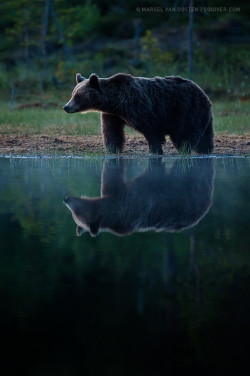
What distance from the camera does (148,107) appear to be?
39.9ft

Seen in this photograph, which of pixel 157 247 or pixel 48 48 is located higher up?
pixel 48 48

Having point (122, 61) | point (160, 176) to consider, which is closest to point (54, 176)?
point (160, 176)

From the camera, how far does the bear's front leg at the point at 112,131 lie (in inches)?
497

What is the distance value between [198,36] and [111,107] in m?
23.9

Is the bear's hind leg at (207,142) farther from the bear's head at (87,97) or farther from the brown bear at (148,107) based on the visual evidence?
the bear's head at (87,97)

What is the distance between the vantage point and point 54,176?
407 inches

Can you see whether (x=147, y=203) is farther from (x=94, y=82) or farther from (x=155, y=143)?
(x=94, y=82)

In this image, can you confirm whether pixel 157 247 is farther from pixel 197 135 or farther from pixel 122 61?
pixel 122 61

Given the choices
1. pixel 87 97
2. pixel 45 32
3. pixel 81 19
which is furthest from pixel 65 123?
pixel 81 19

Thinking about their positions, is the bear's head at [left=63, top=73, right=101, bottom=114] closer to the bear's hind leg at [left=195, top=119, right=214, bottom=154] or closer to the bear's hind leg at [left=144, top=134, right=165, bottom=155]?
the bear's hind leg at [left=144, top=134, right=165, bottom=155]

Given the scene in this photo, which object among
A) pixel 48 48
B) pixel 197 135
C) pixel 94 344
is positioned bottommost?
pixel 94 344

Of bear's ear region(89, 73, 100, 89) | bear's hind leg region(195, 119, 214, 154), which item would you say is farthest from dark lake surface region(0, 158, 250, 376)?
bear's hind leg region(195, 119, 214, 154)

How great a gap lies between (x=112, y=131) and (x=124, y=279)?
317 inches

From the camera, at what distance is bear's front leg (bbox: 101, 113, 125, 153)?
12.6 m
